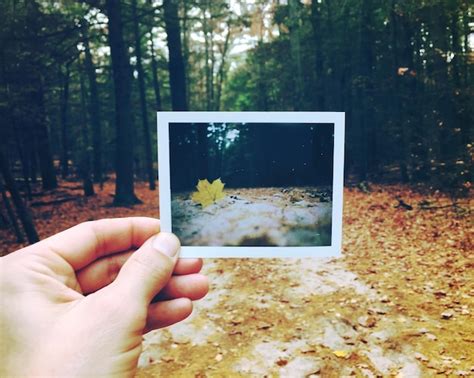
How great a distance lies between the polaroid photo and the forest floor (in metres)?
1.31

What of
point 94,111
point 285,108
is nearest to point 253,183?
point 285,108

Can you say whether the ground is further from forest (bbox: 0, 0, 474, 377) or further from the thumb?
forest (bbox: 0, 0, 474, 377)

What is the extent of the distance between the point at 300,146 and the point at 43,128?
2251 mm

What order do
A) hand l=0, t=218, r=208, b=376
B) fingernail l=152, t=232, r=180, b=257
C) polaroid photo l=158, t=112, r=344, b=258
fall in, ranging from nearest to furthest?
hand l=0, t=218, r=208, b=376, fingernail l=152, t=232, r=180, b=257, polaroid photo l=158, t=112, r=344, b=258

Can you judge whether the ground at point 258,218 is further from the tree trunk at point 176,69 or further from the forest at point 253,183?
the tree trunk at point 176,69

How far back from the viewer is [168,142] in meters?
1.10

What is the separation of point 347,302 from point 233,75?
6.27 feet

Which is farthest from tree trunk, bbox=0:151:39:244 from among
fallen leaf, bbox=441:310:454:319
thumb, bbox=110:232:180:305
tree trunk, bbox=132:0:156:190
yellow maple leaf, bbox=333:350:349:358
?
fallen leaf, bbox=441:310:454:319

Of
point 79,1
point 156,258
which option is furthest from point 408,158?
point 79,1

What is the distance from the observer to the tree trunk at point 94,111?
2662 mm

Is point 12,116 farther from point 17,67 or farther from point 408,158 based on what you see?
point 408,158

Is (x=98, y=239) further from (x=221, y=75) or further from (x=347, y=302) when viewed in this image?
(x=221, y=75)

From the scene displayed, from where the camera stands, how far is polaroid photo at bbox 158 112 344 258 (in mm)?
1116

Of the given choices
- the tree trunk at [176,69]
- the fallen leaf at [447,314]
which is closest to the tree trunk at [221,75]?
the tree trunk at [176,69]
